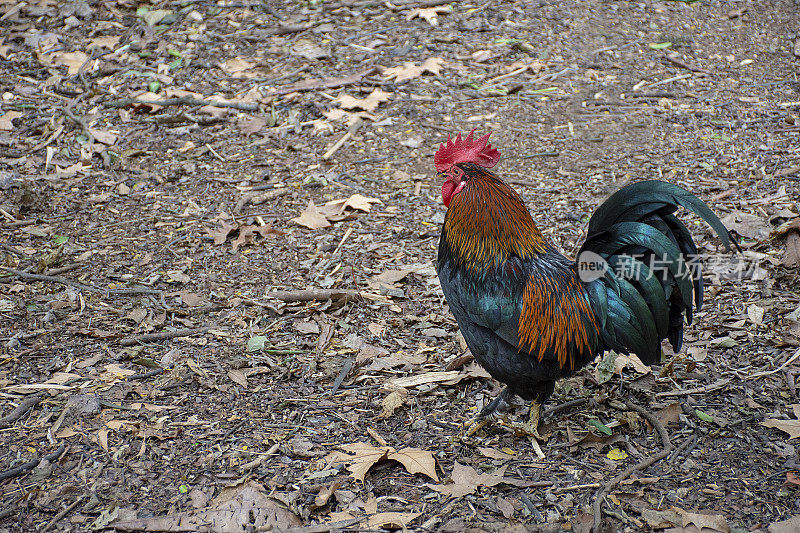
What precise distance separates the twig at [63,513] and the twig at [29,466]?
1.13 feet

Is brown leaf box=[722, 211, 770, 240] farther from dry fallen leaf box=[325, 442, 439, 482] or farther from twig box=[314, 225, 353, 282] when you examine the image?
dry fallen leaf box=[325, 442, 439, 482]

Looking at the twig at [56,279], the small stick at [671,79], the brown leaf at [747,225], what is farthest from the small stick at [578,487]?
the small stick at [671,79]

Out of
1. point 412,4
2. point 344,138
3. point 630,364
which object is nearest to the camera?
point 630,364

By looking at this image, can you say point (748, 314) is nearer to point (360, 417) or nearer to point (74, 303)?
point (360, 417)

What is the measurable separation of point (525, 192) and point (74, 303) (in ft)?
12.4

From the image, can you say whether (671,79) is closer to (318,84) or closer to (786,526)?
(318,84)

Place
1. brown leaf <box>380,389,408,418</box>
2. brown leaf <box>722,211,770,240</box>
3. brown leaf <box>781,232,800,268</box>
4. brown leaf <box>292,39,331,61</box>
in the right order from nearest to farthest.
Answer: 1. brown leaf <box>380,389,408,418</box>
2. brown leaf <box>781,232,800,268</box>
3. brown leaf <box>722,211,770,240</box>
4. brown leaf <box>292,39,331,61</box>

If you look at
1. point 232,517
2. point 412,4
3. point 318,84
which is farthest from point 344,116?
point 232,517

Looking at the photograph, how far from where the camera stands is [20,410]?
3889 mm

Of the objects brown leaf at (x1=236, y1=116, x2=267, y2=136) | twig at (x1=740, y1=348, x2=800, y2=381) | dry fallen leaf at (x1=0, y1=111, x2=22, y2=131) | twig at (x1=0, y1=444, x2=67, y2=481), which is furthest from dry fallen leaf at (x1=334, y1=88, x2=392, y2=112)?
twig at (x1=0, y1=444, x2=67, y2=481)

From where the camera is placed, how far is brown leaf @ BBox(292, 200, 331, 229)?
582cm

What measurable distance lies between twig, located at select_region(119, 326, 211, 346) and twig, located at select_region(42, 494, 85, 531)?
1323 mm

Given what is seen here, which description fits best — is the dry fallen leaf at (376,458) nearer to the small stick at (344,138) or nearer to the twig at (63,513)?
the twig at (63,513)

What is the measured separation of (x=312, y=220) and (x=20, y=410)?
2.71 meters
